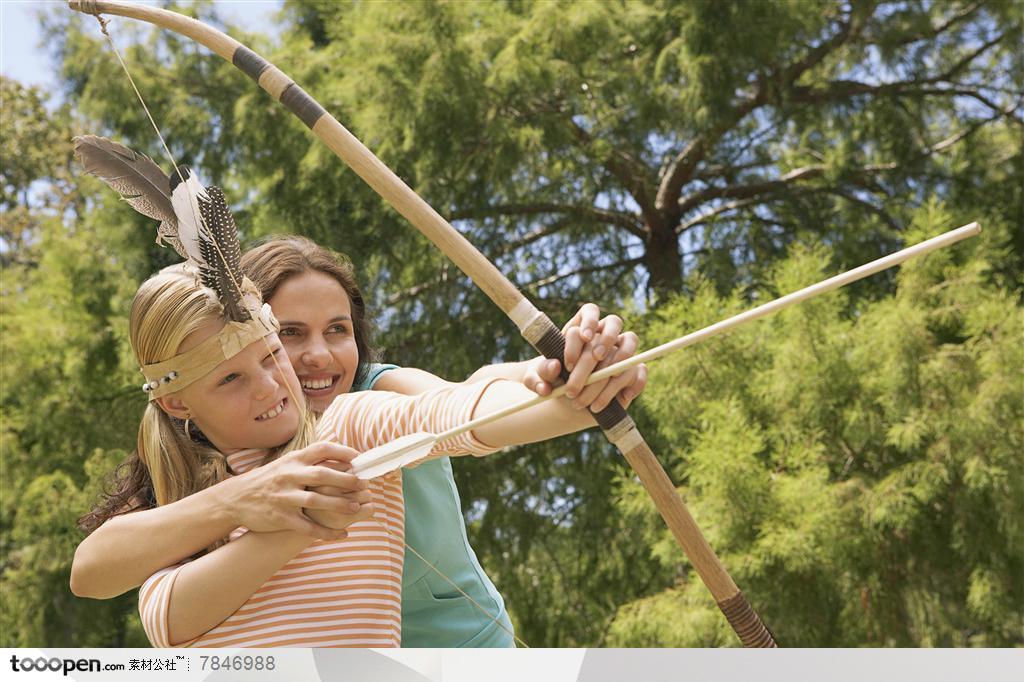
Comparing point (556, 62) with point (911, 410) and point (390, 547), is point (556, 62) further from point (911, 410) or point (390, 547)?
point (390, 547)

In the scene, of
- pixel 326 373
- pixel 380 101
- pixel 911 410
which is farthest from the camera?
pixel 380 101

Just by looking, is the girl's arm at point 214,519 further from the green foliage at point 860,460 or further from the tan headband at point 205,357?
the green foliage at point 860,460

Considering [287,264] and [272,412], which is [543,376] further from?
[287,264]

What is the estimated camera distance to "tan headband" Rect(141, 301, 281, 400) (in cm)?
109

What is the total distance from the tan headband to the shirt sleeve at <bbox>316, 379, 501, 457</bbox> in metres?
0.11

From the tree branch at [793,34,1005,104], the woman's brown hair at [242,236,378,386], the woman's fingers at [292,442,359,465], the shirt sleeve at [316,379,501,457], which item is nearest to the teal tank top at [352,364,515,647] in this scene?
the woman's brown hair at [242,236,378,386]

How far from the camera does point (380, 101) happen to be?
4070mm

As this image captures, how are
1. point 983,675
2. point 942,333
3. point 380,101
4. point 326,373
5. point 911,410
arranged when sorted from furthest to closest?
point 380,101 < point 942,333 < point 911,410 < point 326,373 < point 983,675

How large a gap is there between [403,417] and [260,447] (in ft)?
0.61

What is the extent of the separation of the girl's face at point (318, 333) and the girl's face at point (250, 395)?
0.11 metres

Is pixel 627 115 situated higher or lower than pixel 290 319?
higher

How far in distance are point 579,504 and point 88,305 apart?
7.50 ft

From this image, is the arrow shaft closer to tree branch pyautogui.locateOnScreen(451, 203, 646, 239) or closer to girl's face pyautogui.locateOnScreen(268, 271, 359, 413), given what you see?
girl's face pyautogui.locateOnScreen(268, 271, 359, 413)

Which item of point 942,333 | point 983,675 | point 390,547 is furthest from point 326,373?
point 942,333
